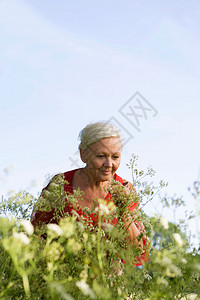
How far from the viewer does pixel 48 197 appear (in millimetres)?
2107

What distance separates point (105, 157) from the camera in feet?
9.09

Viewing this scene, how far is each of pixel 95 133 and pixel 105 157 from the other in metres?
0.22

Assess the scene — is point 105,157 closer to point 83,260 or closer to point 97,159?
point 97,159

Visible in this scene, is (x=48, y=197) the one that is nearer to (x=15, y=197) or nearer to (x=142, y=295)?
(x=15, y=197)

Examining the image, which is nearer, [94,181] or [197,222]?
[197,222]

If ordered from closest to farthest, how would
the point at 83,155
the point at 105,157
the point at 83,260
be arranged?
the point at 83,260, the point at 105,157, the point at 83,155

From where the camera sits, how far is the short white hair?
9.28 ft

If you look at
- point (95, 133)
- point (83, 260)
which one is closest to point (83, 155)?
point (95, 133)

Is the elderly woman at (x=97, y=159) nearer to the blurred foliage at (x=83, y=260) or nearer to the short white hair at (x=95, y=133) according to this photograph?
the short white hair at (x=95, y=133)

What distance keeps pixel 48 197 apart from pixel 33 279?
0.59 metres

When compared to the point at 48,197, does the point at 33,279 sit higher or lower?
lower

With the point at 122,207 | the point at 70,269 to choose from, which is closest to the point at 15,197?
the point at 70,269

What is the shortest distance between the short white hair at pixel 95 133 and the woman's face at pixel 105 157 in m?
0.03

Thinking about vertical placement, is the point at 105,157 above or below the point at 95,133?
below
